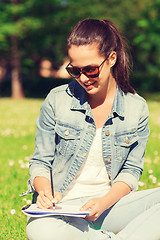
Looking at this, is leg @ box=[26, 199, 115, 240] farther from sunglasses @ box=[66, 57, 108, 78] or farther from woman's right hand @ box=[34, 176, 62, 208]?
sunglasses @ box=[66, 57, 108, 78]

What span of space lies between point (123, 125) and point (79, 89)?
20.8 inches

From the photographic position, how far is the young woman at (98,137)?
3316 millimetres

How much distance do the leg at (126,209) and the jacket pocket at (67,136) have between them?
641 mm

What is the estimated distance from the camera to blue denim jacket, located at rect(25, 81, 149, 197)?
11.5 feet

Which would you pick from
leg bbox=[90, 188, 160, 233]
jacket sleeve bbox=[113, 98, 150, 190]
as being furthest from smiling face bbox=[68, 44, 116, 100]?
leg bbox=[90, 188, 160, 233]

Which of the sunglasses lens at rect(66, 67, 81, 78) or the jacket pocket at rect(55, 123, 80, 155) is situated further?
the jacket pocket at rect(55, 123, 80, 155)

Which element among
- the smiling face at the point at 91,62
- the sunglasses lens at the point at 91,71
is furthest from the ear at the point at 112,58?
the sunglasses lens at the point at 91,71

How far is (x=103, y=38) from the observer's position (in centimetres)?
328

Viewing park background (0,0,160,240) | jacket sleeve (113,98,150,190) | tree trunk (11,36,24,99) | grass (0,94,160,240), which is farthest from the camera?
tree trunk (11,36,24,99)

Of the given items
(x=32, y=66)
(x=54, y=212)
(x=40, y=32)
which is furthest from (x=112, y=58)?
(x=32, y=66)

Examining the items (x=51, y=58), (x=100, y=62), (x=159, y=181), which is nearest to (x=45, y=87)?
(x=51, y=58)

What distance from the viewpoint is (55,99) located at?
3545 millimetres

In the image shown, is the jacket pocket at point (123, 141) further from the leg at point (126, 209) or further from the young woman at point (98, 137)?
the leg at point (126, 209)

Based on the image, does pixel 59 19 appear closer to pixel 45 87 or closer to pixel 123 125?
pixel 45 87
